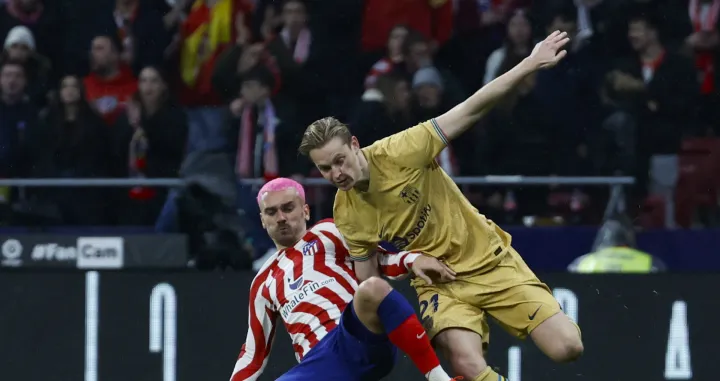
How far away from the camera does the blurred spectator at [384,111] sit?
9914mm

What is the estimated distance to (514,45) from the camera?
33.7 feet

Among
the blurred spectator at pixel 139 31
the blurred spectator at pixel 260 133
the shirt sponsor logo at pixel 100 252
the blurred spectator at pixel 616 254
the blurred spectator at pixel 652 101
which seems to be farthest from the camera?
the blurred spectator at pixel 139 31

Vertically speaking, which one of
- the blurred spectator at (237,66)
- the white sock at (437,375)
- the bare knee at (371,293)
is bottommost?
the white sock at (437,375)

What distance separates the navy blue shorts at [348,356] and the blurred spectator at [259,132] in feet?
11.4

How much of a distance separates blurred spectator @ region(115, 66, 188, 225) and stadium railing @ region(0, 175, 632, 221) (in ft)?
0.81

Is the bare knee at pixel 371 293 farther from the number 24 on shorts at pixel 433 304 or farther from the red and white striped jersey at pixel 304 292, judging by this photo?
the number 24 on shorts at pixel 433 304

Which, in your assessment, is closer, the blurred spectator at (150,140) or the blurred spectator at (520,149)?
the blurred spectator at (520,149)

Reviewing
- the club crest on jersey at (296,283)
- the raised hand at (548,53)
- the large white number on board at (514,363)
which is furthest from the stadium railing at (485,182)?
the raised hand at (548,53)

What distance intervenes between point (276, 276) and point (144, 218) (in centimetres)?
337

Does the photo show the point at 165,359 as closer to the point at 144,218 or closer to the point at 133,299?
the point at 133,299

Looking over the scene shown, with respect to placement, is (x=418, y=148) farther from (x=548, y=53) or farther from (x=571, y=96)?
(x=571, y=96)

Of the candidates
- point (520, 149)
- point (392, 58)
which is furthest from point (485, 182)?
point (392, 58)

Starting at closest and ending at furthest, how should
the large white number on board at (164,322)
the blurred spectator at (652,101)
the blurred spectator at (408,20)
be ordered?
the large white number on board at (164,322) → the blurred spectator at (652,101) → the blurred spectator at (408,20)

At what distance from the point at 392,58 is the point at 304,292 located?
3.84m
